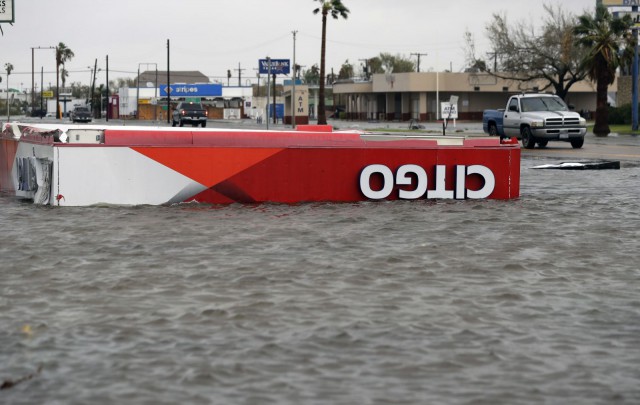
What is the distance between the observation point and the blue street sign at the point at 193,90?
140050 mm

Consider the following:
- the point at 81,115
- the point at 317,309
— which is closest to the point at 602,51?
the point at 317,309

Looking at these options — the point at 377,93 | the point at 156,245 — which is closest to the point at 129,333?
the point at 156,245

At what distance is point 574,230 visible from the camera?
1382 centimetres

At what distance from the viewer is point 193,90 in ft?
464

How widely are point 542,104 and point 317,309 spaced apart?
30584 millimetres

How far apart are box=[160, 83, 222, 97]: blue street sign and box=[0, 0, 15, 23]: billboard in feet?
295

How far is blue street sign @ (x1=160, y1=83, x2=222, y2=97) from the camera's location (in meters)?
140

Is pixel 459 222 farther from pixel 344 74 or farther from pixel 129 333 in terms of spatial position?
pixel 344 74

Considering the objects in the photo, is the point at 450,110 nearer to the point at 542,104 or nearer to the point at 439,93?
the point at 542,104

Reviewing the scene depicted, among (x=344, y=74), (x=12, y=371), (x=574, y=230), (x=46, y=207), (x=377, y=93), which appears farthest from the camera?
(x=344, y=74)

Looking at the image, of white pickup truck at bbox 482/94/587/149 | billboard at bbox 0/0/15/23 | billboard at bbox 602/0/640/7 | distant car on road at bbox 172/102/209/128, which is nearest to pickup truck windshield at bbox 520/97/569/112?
white pickup truck at bbox 482/94/587/149

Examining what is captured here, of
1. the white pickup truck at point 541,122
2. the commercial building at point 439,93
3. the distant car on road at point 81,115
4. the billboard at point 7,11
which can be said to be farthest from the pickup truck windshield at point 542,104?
the distant car on road at point 81,115

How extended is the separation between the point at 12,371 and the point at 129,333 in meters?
1.13

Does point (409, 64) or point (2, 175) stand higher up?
point (409, 64)
